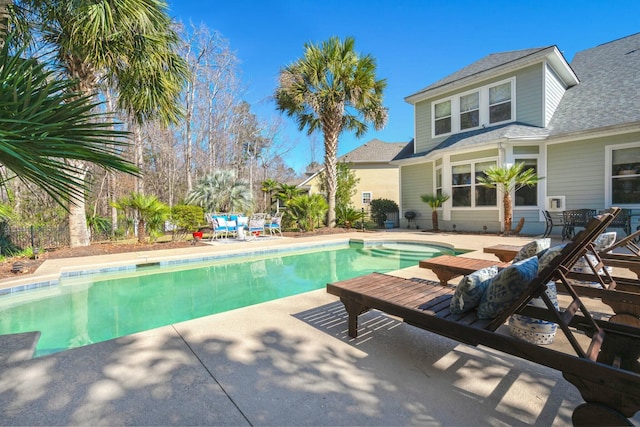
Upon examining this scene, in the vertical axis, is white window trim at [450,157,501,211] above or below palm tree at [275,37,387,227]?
below

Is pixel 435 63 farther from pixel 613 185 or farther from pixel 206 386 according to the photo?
pixel 206 386

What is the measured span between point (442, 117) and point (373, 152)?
40.7 ft

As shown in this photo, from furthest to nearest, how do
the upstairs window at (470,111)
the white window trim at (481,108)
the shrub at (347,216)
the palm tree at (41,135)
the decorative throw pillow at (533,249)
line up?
the shrub at (347,216) → the upstairs window at (470,111) → the white window trim at (481,108) → the decorative throw pillow at (533,249) → the palm tree at (41,135)

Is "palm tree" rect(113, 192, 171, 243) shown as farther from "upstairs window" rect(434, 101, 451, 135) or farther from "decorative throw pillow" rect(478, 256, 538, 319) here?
"upstairs window" rect(434, 101, 451, 135)

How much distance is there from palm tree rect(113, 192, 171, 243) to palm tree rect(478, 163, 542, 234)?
10608 millimetres

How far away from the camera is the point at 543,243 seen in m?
2.69

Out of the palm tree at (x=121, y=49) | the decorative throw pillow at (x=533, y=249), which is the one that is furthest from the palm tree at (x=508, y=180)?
the palm tree at (x=121, y=49)

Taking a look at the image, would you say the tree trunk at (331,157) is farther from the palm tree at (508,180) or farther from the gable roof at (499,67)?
the palm tree at (508,180)

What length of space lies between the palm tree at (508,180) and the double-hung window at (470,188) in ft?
2.11

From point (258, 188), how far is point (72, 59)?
18.9 m

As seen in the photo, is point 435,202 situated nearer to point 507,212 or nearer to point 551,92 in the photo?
point 507,212

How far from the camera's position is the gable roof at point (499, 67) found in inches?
412

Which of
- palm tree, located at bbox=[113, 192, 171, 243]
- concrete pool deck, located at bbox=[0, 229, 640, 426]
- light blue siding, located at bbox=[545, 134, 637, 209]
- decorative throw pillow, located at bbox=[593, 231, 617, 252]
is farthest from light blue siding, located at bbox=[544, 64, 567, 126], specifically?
palm tree, located at bbox=[113, 192, 171, 243]

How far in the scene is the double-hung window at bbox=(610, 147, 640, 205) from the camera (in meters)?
9.05
